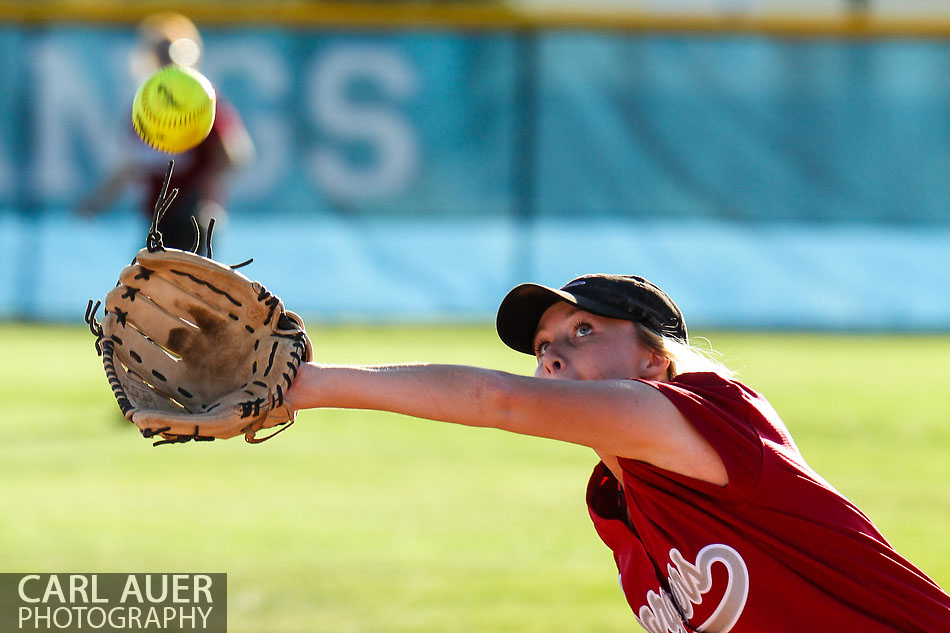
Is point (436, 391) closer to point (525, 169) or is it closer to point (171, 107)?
point (171, 107)

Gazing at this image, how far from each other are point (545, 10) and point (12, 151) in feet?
18.7

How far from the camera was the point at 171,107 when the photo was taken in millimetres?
3750

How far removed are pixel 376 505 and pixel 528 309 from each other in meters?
3.07

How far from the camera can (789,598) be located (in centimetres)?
234

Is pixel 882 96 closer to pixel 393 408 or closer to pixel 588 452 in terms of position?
pixel 588 452

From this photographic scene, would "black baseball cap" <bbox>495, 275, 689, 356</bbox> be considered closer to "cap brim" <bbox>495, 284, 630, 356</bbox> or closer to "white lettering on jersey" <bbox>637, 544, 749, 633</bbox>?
"cap brim" <bbox>495, 284, 630, 356</bbox>

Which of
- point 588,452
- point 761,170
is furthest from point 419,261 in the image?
point 588,452

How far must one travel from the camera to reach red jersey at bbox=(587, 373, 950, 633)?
2.31 metres

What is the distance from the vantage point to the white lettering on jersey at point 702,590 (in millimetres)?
2361

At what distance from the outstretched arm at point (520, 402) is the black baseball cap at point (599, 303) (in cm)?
31

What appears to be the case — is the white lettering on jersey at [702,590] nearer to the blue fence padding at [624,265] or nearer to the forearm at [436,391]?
the forearm at [436,391]

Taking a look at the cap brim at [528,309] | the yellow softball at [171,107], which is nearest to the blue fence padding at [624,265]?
the yellow softball at [171,107]

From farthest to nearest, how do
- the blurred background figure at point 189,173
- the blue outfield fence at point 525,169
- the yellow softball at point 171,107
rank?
the blue outfield fence at point 525,169 → the blurred background figure at point 189,173 → the yellow softball at point 171,107

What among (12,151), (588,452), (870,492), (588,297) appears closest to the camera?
(588,297)
